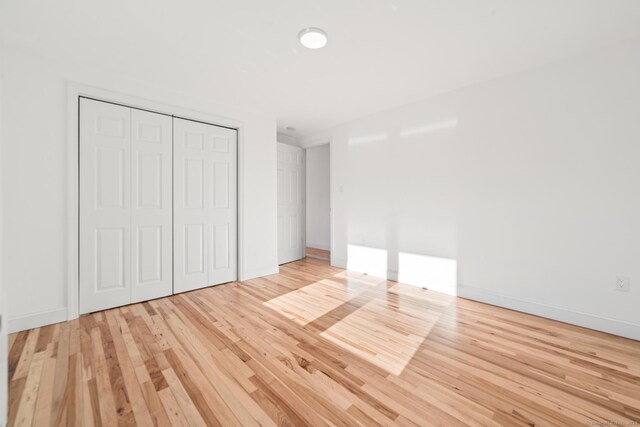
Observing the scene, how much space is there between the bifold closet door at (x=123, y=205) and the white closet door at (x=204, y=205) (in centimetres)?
14

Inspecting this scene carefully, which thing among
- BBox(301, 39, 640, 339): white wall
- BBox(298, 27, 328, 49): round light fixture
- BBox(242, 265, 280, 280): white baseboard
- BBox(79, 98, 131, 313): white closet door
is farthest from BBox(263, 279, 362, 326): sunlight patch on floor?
BBox(298, 27, 328, 49): round light fixture

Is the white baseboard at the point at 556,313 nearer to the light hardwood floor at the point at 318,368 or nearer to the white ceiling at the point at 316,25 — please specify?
the light hardwood floor at the point at 318,368

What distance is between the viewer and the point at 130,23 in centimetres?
213

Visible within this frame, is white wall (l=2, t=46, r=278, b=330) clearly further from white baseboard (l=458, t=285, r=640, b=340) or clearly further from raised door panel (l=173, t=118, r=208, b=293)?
white baseboard (l=458, t=285, r=640, b=340)

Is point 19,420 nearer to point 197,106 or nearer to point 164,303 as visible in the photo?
point 164,303

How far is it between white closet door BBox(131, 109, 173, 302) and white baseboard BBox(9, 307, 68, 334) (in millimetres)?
600

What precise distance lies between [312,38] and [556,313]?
365 centimetres

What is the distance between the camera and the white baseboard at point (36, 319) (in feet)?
7.72

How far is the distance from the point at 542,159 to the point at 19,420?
4585mm

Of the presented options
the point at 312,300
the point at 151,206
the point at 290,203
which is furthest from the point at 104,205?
the point at 290,203

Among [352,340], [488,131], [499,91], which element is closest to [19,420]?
[352,340]

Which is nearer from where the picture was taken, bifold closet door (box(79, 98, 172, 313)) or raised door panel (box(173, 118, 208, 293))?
bifold closet door (box(79, 98, 172, 313))

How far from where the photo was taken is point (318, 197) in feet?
23.1

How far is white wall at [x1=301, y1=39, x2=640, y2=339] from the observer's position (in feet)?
7.91
